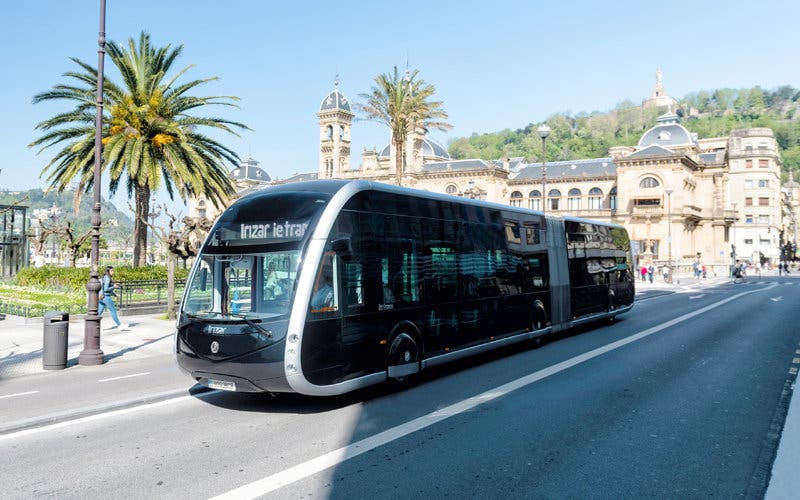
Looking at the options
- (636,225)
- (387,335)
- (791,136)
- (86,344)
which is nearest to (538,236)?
(387,335)

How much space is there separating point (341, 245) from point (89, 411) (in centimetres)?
406

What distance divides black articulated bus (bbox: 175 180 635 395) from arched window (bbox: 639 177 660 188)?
69.7 metres

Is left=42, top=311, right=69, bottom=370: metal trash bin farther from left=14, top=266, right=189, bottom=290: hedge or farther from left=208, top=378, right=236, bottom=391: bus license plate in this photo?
left=14, top=266, right=189, bottom=290: hedge

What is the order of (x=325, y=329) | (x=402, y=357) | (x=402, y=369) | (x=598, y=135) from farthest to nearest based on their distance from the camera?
(x=598, y=135) < (x=402, y=357) < (x=402, y=369) < (x=325, y=329)

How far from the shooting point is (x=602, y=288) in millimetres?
18703

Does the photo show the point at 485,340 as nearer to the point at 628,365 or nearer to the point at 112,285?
the point at 628,365

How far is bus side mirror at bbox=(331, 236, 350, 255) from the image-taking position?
27.1 ft

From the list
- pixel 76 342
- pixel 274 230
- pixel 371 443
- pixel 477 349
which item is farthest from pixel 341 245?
pixel 76 342

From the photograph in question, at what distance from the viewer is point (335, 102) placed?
87.6 meters

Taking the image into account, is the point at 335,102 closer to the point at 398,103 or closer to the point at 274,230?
the point at 398,103

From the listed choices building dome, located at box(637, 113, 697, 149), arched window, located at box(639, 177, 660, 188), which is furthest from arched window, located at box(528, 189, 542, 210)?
building dome, located at box(637, 113, 697, 149)

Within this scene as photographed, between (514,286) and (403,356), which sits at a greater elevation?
(514,286)

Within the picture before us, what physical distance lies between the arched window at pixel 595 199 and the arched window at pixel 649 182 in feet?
23.3

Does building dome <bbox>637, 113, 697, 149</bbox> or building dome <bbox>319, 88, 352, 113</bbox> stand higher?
building dome <bbox>319, 88, 352, 113</bbox>
